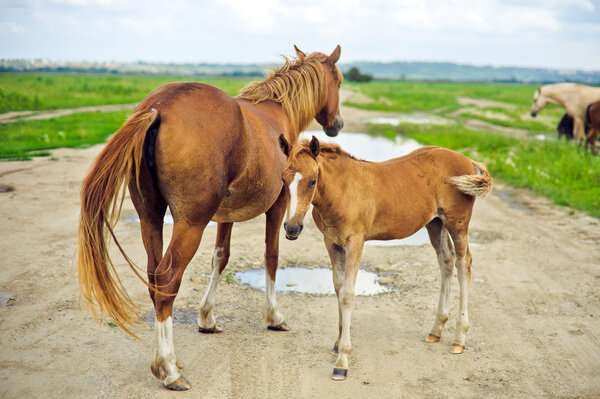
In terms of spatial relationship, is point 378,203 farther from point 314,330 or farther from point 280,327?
point 280,327

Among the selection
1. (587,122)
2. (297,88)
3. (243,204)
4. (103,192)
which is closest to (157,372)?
(103,192)

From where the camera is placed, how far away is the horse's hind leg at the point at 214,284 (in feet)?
→ 16.6

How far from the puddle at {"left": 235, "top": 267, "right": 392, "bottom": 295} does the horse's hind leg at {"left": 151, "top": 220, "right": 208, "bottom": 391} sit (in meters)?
2.28

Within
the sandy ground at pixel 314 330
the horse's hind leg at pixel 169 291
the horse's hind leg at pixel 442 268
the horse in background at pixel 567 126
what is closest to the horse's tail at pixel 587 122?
the horse in background at pixel 567 126

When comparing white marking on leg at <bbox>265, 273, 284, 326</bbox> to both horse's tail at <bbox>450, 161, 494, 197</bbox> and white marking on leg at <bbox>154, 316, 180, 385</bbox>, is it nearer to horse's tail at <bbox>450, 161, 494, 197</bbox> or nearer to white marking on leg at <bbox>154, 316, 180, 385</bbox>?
white marking on leg at <bbox>154, 316, 180, 385</bbox>

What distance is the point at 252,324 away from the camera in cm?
532

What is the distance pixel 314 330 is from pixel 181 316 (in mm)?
1423

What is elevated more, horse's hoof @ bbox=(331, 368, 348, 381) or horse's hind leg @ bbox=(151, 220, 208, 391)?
horse's hind leg @ bbox=(151, 220, 208, 391)

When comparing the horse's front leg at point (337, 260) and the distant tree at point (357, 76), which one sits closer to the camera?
the horse's front leg at point (337, 260)

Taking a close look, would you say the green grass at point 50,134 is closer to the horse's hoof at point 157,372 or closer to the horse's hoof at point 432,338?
the horse's hoof at point 157,372

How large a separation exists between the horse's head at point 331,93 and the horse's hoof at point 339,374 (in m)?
3.11

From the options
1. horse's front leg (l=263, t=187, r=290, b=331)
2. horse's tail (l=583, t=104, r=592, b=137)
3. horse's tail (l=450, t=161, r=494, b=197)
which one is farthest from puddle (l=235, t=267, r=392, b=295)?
horse's tail (l=583, t=104, r=592, b=137)

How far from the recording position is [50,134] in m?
18.0

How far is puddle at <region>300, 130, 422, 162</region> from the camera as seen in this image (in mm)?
16109
